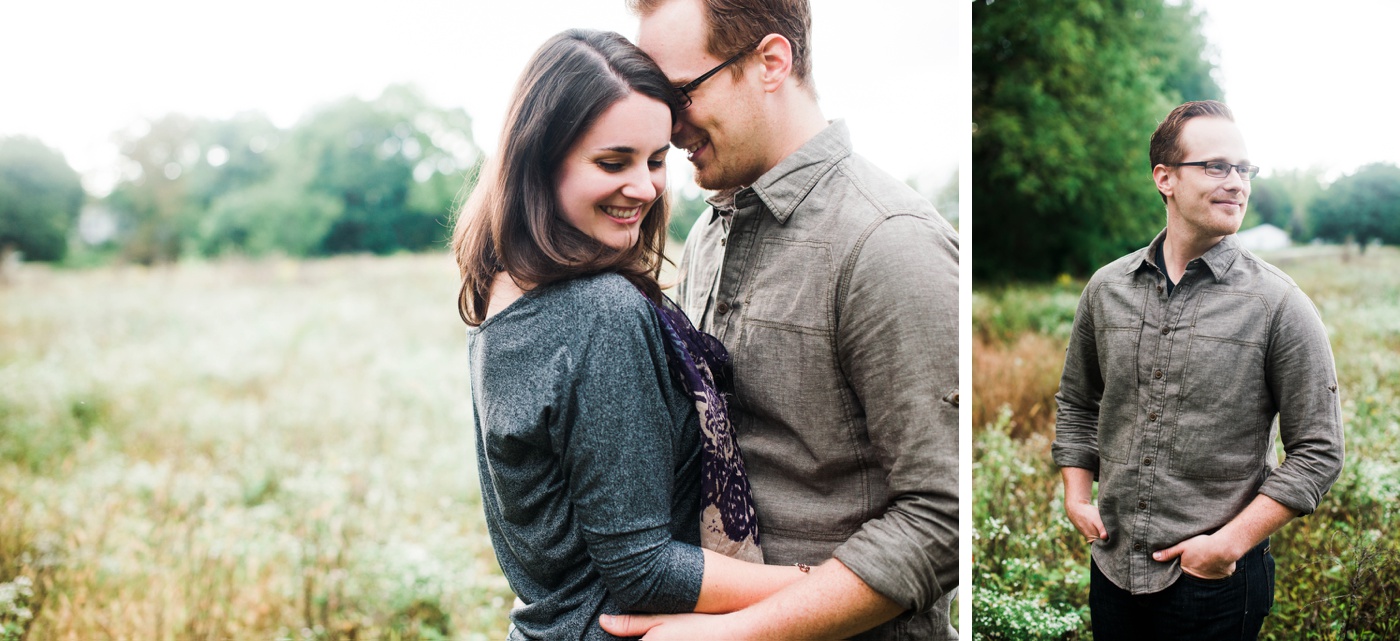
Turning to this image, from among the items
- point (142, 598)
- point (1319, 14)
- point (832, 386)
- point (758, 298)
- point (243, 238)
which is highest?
point (1319, 14)

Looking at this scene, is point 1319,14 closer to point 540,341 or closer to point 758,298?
point 758,298

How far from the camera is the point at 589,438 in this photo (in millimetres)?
1557

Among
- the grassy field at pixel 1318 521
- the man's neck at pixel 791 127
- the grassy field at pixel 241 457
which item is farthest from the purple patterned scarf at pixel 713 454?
the grassy field at pixel 241 457

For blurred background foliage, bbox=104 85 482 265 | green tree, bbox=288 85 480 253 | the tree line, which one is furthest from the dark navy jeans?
green tree, bbox=288 85 480 253

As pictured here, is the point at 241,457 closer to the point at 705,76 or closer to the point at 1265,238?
the point at 705,76

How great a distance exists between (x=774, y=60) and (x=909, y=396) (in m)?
0.87

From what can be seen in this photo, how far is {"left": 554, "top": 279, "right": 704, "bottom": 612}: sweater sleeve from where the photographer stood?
1.57m

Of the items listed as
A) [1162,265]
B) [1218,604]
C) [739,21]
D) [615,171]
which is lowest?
[1218,604]

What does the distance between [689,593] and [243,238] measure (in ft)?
24.4

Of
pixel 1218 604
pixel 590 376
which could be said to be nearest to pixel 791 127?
pixel 590 376

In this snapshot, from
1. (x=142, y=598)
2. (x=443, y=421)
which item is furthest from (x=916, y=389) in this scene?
(x=443, y=421)

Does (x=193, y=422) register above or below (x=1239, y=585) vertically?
below

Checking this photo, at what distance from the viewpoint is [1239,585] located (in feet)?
7.00

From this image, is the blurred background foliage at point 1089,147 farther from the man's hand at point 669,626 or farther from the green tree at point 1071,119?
the man's hand at point 669,626
